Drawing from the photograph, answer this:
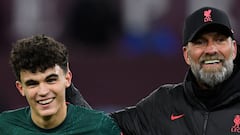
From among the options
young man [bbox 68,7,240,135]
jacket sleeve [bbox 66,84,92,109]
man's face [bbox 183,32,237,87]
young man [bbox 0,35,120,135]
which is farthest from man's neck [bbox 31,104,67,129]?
man's face [bbox 183,32,237,87]

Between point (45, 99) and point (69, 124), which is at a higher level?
point (45, 99)

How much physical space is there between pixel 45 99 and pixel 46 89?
0.18ft

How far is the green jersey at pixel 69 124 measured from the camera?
541 centimetres

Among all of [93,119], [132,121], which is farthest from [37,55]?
[132,121]

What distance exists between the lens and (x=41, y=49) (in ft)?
17.6

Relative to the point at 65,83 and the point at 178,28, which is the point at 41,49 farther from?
the point at 178,28

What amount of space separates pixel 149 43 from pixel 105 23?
0.52 metres

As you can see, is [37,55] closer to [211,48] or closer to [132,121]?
[132,121]

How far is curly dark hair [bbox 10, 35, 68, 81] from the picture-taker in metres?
5.31

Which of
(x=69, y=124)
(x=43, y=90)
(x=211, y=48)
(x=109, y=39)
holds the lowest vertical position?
(x=109, y=39)

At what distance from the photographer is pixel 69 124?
5.43m

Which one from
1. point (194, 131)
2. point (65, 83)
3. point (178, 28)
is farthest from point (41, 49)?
point (178, 28)

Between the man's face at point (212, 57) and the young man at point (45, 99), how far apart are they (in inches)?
24.0

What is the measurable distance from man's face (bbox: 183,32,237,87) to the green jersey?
24.2 inches
